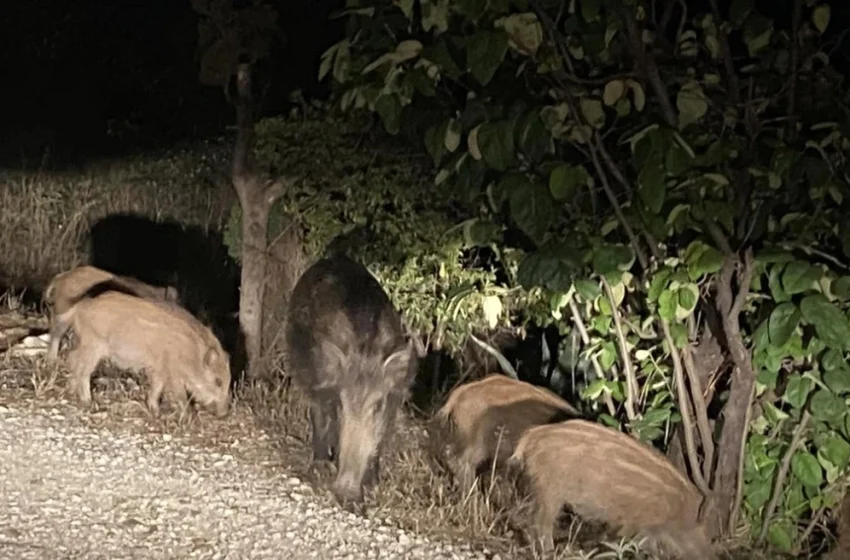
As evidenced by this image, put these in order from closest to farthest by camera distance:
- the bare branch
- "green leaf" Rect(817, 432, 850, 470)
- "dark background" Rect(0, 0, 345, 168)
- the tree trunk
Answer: the bare branch, "green leaf" Rect(817, 432, 850, 470), the tree trunk, "dark background" Rect(0, 0, 345, 168)

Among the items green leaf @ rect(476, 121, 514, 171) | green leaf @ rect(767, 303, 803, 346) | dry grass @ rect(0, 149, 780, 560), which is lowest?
dry grass @ rect(0, 149, 780, 560)

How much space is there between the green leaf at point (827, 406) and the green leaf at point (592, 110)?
1.09 m

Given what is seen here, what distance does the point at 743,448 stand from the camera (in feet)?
14.4

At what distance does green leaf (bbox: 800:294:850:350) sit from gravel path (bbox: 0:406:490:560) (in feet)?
4.11

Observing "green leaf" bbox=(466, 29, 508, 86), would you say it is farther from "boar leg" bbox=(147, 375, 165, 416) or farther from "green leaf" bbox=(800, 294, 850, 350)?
"boar leg" bbox=(147, 375, 165, 416)

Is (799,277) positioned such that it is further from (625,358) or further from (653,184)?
(625,358)

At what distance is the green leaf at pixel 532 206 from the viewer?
3982 mm

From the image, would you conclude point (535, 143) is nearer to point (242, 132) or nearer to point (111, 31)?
point (242, 132)

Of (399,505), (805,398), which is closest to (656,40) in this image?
(805,398)

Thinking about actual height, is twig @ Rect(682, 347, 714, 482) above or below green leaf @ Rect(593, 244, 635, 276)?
below

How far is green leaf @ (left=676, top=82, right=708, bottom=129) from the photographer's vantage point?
12.6 ft

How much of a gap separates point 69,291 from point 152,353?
2.65ft

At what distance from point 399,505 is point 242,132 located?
203 cm

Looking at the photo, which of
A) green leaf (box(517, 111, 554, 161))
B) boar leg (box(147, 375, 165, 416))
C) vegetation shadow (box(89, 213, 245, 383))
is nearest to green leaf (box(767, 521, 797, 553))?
green leaf (box(517, 111, 554, 161))
